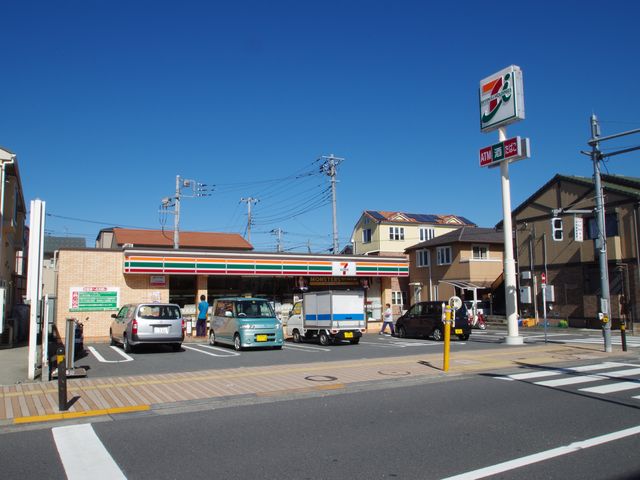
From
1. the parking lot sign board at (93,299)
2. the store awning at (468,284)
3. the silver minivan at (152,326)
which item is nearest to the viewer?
the silver minivan at (152,326)

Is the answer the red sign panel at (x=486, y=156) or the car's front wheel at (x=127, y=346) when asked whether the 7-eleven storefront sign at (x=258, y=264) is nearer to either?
the car's front wheel at (x=127, y=346)

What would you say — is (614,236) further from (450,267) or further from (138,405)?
(138,405)

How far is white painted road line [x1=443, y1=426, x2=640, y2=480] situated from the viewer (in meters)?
5.58

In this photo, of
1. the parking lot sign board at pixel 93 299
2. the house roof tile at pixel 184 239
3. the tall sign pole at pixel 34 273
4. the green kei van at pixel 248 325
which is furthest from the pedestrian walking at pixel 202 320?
the house roof tile at pixel 184 239

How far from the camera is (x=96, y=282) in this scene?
2547 cm

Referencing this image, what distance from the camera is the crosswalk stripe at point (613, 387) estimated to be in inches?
411

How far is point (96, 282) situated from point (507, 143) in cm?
1926

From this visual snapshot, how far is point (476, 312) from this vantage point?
112 ft

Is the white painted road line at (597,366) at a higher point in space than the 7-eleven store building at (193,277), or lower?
lower

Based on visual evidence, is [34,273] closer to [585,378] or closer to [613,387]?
[613,387]

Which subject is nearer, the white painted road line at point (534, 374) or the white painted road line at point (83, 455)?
the white painted road line at point (83, 455)

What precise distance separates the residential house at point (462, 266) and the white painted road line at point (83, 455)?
112 feet

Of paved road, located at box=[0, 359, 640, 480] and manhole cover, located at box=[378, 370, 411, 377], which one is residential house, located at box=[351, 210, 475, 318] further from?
paved road, located at box=[0, 359, 640, 480]

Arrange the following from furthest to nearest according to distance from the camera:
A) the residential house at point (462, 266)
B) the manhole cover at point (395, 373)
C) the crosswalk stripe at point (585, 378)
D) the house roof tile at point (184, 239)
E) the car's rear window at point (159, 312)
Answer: the house roof tile at point (184, 239), the residential house at point (462, 266), the car's rear window at point (159, 312), the manhole cover at point (395, 373), the crosswalk stripe at point (585, 378)
